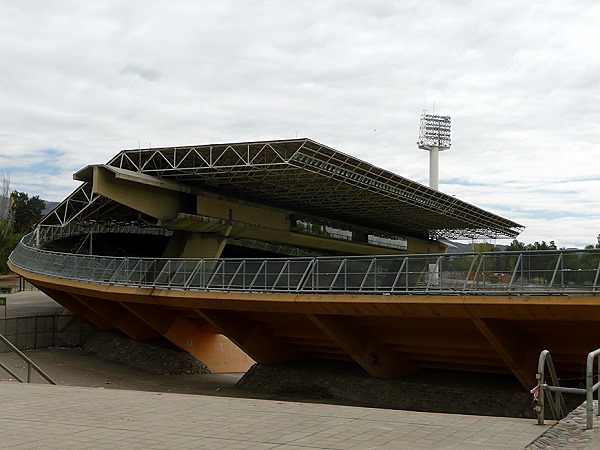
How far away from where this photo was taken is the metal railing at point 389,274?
616 inches

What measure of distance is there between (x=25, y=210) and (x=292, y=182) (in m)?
80.5

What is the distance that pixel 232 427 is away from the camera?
10398mm

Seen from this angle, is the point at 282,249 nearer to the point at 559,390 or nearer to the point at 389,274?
the point at 389,274

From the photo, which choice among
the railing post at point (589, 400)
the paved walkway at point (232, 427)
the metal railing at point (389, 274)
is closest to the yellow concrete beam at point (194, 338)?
the metal railing at point (389, 274)

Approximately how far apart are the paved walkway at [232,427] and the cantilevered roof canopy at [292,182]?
693 inches

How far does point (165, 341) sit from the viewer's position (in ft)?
108

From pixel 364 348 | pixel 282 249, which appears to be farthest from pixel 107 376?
pixel 282 249

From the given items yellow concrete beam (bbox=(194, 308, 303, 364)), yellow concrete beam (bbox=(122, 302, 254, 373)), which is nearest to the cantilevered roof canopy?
yellow concrete beam (bbox=(122, 302, 254, 373))

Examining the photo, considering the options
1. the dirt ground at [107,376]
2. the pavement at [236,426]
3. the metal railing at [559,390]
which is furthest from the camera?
the dirt ground at [107,376]

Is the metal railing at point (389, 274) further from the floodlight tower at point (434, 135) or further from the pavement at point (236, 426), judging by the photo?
the floodlight tower at point (434, 135)

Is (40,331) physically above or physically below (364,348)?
below

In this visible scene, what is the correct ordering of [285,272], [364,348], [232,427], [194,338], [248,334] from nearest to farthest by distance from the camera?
[232,427], [285,272], [364,348], [248,334], [194,338]

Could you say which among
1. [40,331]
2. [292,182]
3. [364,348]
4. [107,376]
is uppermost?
[292,182]

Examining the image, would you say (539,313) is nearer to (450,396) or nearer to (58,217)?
(450,396)
